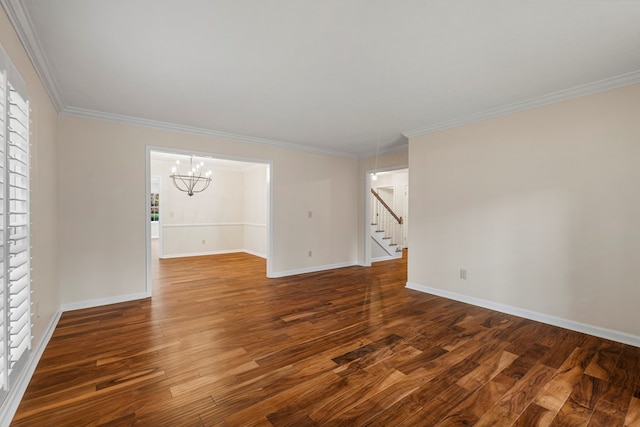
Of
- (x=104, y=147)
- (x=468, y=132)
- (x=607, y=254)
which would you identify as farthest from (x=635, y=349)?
(x=104, y=147)

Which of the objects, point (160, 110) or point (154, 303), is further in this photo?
point (154, 303)

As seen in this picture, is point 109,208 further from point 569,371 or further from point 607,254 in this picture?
point 607,254

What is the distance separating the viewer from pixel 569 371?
2.24 metres

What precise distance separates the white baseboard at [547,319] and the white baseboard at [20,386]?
→ 14.4 feet

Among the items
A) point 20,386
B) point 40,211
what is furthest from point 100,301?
point 20,386

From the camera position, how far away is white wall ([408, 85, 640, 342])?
9.00ft

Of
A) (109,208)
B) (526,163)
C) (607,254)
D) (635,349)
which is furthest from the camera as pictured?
(109,208)

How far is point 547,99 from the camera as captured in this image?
124 inches

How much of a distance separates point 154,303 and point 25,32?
3109 millimetres

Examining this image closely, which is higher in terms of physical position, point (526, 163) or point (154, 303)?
point (526, 163)

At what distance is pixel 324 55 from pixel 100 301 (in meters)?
4.08

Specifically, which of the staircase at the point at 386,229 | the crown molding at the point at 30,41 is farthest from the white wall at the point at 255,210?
the crown molding at the point at 30,41

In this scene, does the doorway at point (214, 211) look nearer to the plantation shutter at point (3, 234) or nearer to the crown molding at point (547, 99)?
the crown molding at point (547, 99)

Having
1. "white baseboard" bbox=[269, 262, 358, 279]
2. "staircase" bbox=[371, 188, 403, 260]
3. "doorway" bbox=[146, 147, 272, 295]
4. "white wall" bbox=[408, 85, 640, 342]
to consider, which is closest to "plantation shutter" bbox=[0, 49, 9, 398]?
"white baseboard" bbox=[269, 262, 358, 279]
